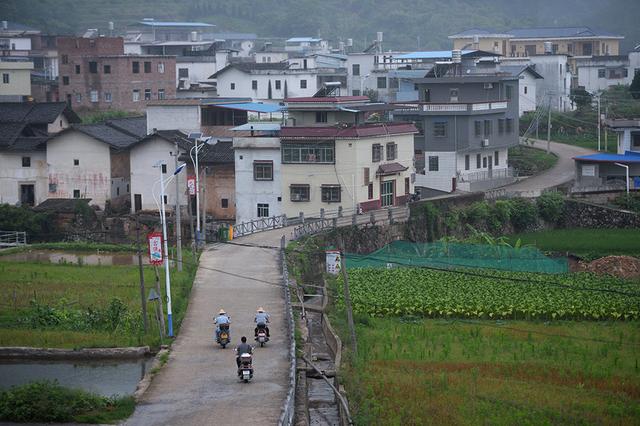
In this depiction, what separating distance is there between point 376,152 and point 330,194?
125 inches

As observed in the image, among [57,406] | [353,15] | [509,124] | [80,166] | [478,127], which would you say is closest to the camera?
[57,406]

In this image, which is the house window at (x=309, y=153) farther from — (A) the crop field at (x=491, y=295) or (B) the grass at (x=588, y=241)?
(A) the crop field at (x=491, y=295)

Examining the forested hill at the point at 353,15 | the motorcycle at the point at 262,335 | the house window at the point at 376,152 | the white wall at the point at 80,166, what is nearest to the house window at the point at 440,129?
the house window at the point at 376,152

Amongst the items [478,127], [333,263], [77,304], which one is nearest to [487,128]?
[478,127]

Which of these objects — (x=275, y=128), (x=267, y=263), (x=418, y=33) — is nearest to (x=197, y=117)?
(x=275, y=128)

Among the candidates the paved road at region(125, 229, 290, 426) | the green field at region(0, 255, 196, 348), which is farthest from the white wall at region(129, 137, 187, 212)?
the paved road at region(125, 229, 290, 426)

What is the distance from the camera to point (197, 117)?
6462 cm

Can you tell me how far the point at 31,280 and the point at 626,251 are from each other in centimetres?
2475

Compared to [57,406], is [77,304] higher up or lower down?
higher up

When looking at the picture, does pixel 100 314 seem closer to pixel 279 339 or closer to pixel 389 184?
pixel 279 339

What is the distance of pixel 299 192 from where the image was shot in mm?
56750

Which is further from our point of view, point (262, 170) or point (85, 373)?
point (262, 170)

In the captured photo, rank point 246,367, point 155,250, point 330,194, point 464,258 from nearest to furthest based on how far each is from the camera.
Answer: point 246,367, point 155,250, point 464,258, point 330,194

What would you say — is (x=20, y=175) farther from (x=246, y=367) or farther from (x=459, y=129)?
(x=246, y=367)
